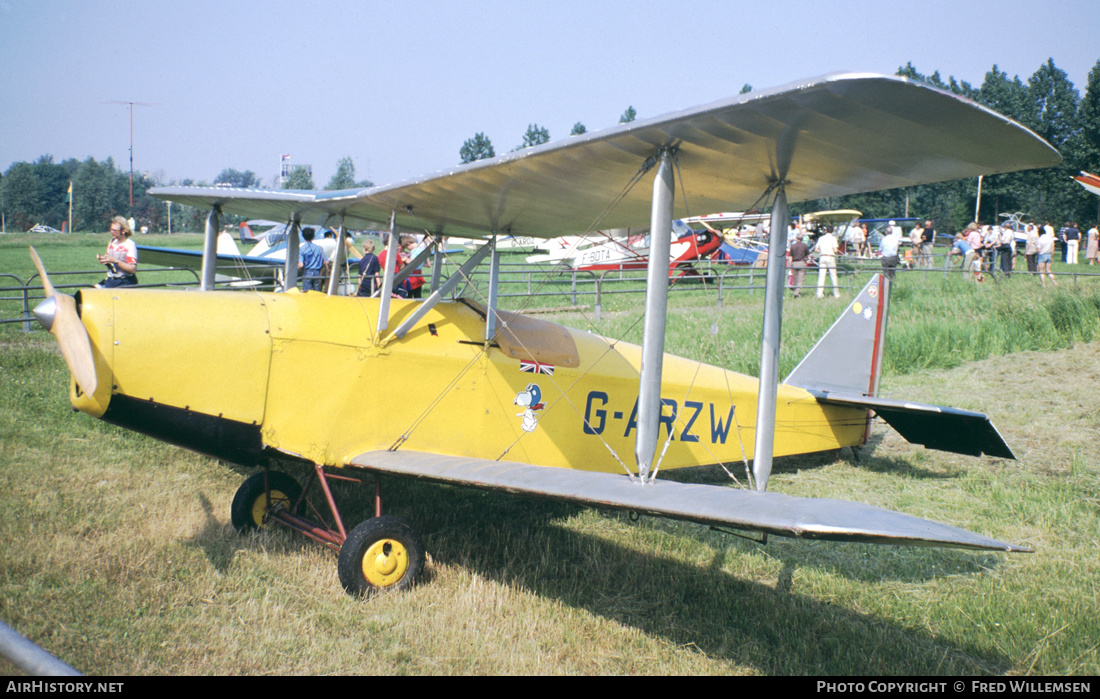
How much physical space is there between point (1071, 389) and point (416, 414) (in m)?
8.70

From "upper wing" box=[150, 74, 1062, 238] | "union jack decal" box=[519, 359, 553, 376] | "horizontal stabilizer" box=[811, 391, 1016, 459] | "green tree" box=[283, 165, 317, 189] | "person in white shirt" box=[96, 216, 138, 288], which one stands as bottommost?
"horizontal stabilizer" box=[811, 391, 1016, 459]

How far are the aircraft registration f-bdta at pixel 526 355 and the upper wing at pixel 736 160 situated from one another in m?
0.02

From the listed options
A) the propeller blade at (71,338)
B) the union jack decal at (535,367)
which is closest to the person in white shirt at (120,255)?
the propeller blade at (71,338)

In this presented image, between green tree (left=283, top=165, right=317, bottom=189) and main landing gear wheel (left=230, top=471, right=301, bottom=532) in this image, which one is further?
green tree (left=283, top=165, right=317, bottom=189)

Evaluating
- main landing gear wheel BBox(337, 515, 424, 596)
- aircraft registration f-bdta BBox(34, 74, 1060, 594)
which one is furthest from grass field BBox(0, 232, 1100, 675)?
aircraft registration f-bdta BBox(34, 74, 1060, 594)

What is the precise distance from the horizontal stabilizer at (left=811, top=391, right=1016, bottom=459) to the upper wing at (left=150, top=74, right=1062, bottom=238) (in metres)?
2.19

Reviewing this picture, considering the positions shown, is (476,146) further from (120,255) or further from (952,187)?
(120,255)

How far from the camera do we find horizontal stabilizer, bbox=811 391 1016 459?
5.54 m

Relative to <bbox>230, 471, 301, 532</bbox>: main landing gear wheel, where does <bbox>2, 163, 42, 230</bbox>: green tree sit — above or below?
above

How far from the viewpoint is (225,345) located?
13.9 ft

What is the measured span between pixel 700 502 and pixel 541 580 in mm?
1755

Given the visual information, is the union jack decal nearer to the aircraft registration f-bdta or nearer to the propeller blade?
the aircraft registration f-bdta

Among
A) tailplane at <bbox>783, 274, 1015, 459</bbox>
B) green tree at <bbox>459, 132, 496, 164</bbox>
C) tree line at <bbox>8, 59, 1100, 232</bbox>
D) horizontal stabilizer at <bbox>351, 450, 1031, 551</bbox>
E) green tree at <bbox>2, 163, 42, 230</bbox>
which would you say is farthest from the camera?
green tree at <bbox>459, 132, 496, 164</bbox>

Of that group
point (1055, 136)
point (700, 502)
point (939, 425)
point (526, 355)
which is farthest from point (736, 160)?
point (1055, 136)
